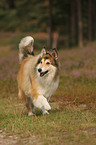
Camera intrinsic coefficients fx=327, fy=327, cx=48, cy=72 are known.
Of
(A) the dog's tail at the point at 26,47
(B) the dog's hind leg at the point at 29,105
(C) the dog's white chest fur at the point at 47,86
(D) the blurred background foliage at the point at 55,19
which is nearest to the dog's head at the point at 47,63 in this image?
(C) the dog's white chest fur at the point at 47,86

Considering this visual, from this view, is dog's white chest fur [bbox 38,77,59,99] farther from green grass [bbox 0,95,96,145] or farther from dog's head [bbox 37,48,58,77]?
green grass [bbox 0,95,96,145]

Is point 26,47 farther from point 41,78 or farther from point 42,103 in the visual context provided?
point 42,103

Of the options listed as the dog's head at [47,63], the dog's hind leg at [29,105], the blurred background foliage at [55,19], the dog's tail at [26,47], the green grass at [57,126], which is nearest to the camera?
the green grass at [57,126]

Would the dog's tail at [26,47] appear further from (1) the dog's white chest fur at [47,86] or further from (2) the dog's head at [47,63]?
(1) the dog's white chest fur at [47,86]

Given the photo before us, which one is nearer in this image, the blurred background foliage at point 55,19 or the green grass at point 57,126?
the green grass at point 57,126

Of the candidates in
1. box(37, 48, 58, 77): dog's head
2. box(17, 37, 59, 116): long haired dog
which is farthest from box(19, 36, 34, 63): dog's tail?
box(37, 48, 58, 77): dog's head

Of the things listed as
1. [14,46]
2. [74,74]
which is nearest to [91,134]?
[74,74]

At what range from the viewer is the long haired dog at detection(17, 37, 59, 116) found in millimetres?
8445

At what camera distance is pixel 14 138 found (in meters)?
6.84

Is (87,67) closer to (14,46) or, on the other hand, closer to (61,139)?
(61,139)

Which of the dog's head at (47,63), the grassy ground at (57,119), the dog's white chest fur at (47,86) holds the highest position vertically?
the dog's head at (47,63)

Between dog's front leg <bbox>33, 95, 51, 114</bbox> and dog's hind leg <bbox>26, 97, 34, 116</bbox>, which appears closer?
dog's front leg <bbox>33, 95, 51, 114</bbox>

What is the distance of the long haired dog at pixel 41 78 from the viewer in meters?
8.45

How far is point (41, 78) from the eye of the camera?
859cm
